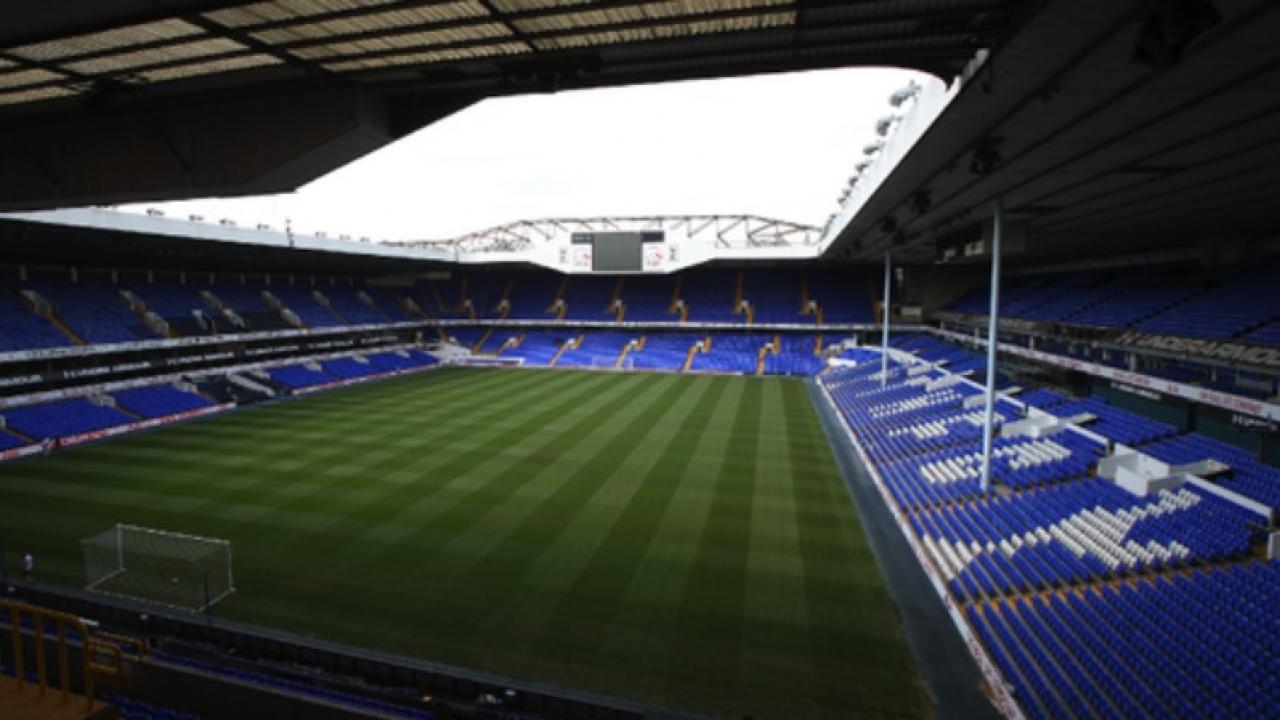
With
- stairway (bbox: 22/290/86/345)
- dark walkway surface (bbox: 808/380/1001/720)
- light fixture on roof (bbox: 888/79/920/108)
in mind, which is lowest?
dark walkway surface (bbox: 808/380/1001/720)

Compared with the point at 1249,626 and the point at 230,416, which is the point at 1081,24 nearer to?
the point at 1249,626

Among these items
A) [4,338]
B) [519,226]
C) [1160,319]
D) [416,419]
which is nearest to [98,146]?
[416,419]

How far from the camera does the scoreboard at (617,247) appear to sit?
38.8 meters

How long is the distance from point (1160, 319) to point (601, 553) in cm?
1598

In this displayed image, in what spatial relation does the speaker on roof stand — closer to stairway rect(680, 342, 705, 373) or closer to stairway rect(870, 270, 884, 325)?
stairway rect(680, 342, 705, 373)

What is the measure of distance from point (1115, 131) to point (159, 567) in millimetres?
17126

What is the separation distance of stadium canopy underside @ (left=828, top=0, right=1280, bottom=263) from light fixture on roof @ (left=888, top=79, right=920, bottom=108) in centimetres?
74

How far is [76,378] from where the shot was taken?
24516 millimetres

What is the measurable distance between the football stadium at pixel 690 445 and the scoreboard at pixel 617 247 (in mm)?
15744

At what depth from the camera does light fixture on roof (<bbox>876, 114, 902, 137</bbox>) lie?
9.98 meters

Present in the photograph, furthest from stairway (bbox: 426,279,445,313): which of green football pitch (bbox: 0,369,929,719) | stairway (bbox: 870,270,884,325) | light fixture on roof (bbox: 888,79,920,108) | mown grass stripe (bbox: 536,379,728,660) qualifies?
light fixture on roof (bbox: 888,79,920,108)

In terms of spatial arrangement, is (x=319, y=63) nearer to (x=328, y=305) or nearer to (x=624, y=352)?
(x=624, y=352)

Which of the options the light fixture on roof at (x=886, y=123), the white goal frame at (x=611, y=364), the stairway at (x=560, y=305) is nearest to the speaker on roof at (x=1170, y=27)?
the light fixture on roof at (x=886, y=123)

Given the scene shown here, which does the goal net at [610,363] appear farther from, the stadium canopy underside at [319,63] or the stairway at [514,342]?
the stadium canopy underside at [319,63]
